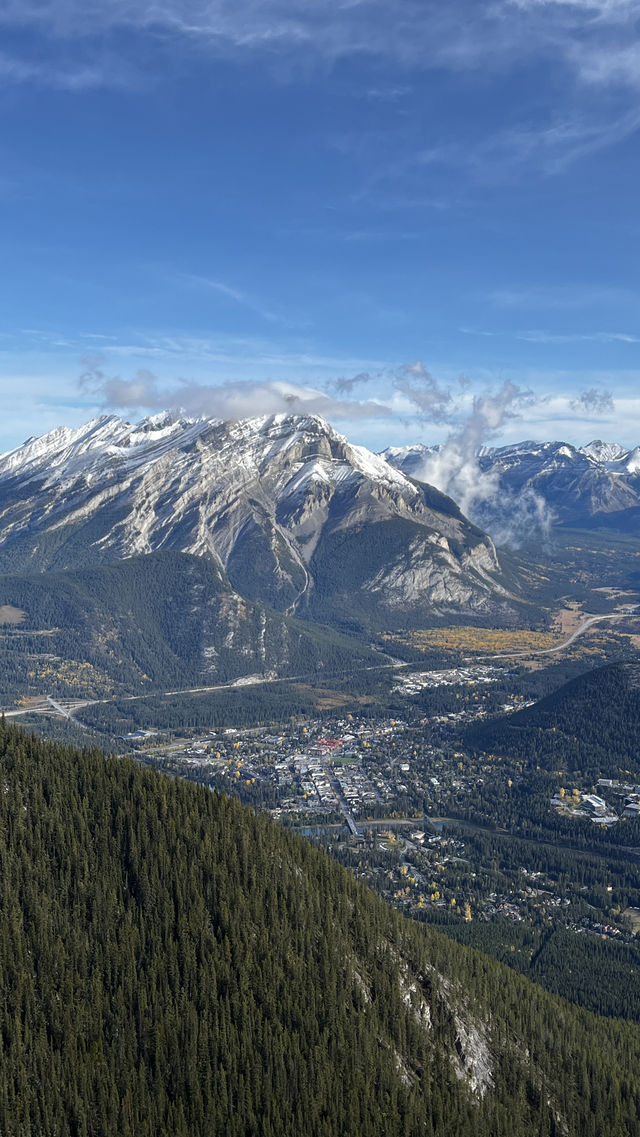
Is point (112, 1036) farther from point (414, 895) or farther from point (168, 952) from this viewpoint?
point (414, 895)

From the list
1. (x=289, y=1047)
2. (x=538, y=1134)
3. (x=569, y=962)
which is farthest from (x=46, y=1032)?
(x=569, y=962)

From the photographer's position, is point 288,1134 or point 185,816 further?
point 185,816

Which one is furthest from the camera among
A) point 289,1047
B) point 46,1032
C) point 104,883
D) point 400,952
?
point 400,952

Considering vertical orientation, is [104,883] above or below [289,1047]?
above

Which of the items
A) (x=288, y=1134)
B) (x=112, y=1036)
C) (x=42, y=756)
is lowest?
(x=288, y=1134)

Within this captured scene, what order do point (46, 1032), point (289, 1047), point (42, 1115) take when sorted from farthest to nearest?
point (289, 1047) → point (46, 1032) → point (42, 1115)

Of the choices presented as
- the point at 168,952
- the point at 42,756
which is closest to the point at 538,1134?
the point at 168,952

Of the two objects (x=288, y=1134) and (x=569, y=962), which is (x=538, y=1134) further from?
(x=569, y=962)
